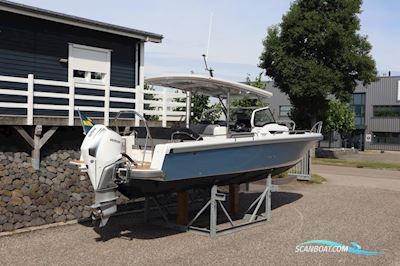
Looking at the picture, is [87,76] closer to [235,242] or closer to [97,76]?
[97,76]

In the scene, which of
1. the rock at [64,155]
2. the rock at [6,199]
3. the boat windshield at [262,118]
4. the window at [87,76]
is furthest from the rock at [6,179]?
the boat windshield at [262,118]

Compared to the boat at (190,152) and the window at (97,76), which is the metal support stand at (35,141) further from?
the window at (97,76)

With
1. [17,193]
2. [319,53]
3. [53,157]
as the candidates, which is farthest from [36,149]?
[319,53]

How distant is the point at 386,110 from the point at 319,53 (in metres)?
23.1

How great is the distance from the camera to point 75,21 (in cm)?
1214

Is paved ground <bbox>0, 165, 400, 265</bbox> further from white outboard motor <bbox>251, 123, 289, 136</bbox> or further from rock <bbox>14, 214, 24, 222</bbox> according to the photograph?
white outboard motor <bbox>251, 123, 289, 136</bbox>

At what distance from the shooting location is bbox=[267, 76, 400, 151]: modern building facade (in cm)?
4591

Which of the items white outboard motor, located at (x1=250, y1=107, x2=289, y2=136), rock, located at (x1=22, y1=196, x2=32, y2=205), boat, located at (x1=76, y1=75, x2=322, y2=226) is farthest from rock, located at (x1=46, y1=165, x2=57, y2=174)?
white outboard motor, located at (x1=250, y1=107, x2=289, y2=136)

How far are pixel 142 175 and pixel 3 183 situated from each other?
3389mm

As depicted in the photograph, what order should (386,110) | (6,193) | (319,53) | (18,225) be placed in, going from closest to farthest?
(18,225)
(6,193)
(319,53)
(386,110)

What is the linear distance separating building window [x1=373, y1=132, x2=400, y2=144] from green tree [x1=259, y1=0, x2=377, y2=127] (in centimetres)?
2183

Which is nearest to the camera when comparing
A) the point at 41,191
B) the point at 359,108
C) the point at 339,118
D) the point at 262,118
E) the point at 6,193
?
the point at 6,193

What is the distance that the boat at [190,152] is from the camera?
6875 millimetres

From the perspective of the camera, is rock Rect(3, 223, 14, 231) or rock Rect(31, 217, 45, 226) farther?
rock Rect(31, 217, 45, 226)
